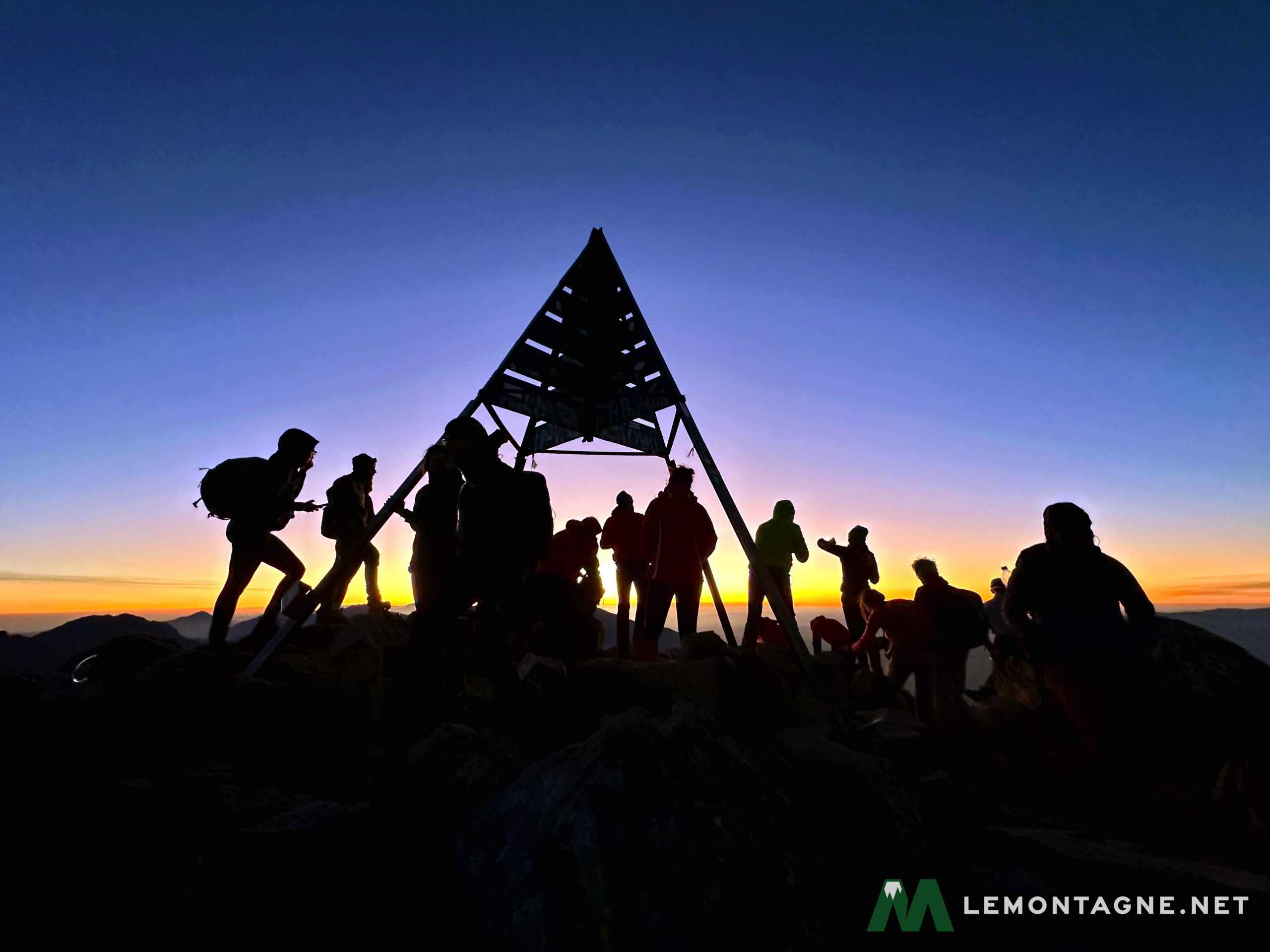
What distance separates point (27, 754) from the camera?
2.43 metres

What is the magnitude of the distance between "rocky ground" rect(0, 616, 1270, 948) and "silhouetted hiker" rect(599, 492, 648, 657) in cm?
294

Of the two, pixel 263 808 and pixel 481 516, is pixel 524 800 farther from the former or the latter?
pixel 481 516

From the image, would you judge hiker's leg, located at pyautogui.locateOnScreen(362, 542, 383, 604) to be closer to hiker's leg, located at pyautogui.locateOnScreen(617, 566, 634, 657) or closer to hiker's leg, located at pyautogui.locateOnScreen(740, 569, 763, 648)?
hiker's leg, located at pyautogui.locateOnScreen(617, 566, 634, 657)

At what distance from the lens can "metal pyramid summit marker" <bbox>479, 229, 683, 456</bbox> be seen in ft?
22.5

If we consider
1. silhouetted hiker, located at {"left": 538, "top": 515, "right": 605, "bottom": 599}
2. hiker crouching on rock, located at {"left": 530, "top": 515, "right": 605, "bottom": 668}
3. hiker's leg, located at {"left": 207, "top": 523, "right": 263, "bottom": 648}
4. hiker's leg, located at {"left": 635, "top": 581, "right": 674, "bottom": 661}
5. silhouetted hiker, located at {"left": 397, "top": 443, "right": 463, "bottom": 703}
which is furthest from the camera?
silhouetted hiker, located at {"left": 538, "top": 515, "right": 605, "bottom": 599}

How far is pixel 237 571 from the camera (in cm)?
449

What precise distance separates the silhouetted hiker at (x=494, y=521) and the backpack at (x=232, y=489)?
2.03 metres

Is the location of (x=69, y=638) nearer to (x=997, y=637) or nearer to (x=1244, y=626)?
(x=997, y=637)

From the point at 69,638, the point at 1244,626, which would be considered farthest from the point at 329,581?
the point at 1244,626

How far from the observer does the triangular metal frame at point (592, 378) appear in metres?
6.68

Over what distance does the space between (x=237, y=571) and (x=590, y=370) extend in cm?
490

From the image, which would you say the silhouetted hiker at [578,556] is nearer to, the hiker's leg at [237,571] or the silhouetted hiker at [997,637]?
the hiker's leg at [237,571]

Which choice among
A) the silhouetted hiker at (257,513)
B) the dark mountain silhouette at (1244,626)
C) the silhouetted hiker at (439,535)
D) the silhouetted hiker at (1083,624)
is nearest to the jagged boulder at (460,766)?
the silhouetted hiker at (439,535)

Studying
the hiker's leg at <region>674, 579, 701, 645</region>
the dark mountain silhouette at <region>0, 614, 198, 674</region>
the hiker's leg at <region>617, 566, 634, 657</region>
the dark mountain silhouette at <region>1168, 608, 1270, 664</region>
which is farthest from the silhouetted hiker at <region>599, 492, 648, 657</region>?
the dark mountain silhouette at <region>1168, 608, 1270, 664</region>
